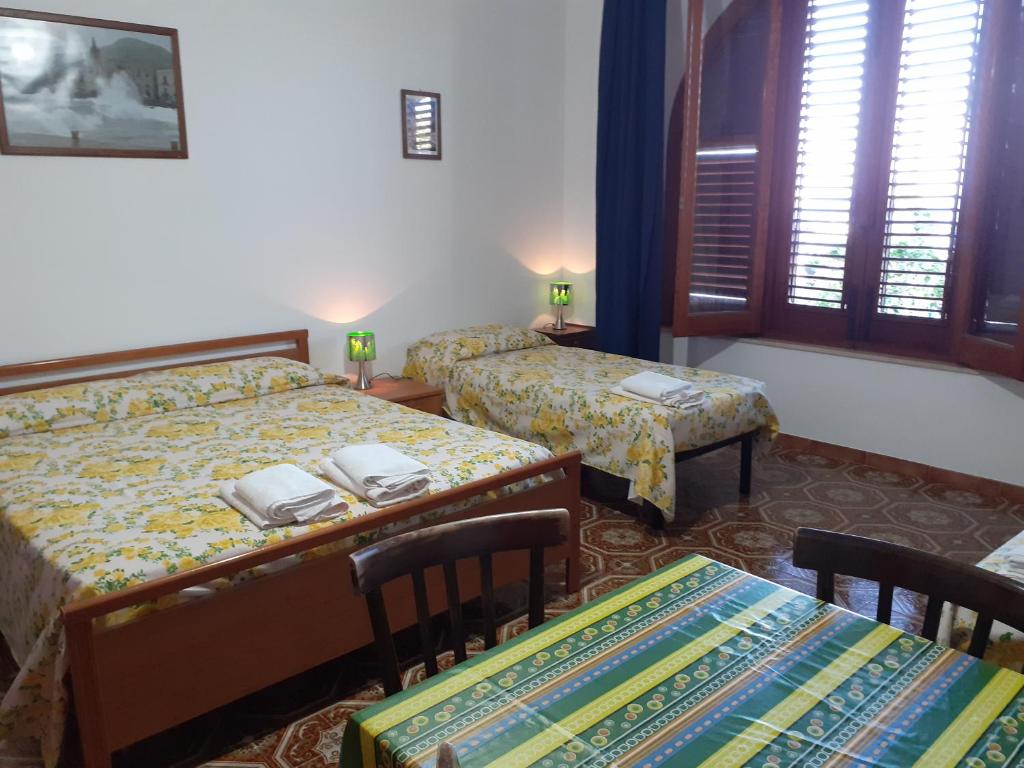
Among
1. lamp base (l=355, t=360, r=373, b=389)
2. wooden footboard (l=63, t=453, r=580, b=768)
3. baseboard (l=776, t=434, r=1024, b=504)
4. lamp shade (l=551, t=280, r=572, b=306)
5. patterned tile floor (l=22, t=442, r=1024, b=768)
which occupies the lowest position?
patterned tile floor (l=22, t=442, r=1024, b=768)

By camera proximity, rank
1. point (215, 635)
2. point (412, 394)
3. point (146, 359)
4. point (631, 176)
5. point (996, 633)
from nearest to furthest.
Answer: point (996, 633)
point (215, 635)
point (146, 359)
point (412, 394)
point (631, 176)

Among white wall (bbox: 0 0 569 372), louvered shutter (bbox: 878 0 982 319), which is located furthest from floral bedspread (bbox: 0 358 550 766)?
louvered shutter (bbox: 878 0 982 319)

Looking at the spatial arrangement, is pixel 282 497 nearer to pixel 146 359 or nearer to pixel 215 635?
pixel 215 635

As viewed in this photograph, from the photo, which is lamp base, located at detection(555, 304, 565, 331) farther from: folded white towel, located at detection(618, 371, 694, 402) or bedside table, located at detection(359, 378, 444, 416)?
folded white towel, located at detection(618, 371, 694, 402)

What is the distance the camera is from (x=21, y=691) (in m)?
1.66

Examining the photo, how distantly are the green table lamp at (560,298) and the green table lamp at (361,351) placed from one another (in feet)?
4.22

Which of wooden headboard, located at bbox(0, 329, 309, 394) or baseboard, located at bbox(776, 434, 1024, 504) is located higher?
wooden headboard, located at bbox(0, 329, 309, 394)

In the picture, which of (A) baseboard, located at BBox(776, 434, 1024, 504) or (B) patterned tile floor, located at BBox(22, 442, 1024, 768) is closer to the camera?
(B) patterned tile floor, located at BBox(22, 442, 1024, 768)

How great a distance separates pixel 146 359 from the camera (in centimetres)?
322

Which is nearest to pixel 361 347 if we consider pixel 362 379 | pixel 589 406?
pixel 362 379

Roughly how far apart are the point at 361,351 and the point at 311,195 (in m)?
0.73

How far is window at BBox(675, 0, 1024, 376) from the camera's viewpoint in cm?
318

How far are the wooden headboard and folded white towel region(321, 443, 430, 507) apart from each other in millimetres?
1332

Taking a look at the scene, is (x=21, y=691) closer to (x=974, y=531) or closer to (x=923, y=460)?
(x=974, y=531)
